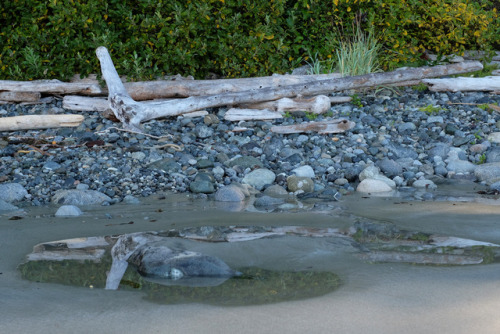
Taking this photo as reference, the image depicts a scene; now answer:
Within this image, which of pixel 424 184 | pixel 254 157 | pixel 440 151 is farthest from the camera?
pixel 440 151

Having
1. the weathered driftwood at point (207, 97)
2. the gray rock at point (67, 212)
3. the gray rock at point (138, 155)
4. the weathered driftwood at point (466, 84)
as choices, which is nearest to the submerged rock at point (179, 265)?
the gray rock at point (67, 212)

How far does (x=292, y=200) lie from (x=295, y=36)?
199 inches

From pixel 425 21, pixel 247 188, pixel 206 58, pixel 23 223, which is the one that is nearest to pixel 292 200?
pixel 247 188

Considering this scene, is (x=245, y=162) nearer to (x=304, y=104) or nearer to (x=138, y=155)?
(x=138, y=155)

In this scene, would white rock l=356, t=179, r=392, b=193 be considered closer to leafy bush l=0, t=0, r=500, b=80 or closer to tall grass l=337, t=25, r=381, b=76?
tall grass l=337, t=25, r=381, b=76

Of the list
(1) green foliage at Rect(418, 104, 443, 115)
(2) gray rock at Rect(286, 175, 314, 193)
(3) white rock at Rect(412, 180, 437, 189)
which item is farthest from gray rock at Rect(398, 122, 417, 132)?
(2) gray rock at Rect(286, 175, 314, 193)

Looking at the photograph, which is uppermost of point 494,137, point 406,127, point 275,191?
point 406,127

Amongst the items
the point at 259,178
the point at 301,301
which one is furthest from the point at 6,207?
the point at 301,301

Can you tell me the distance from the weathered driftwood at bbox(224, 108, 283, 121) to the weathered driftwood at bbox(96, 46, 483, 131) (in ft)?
0.84

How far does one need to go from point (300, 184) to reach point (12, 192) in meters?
2.47

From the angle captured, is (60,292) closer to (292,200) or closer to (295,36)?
(292,200)

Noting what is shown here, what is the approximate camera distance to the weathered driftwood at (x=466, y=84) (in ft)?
28.9

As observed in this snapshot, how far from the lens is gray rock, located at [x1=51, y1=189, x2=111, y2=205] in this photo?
5.26 meters

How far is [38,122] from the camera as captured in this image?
743cm
